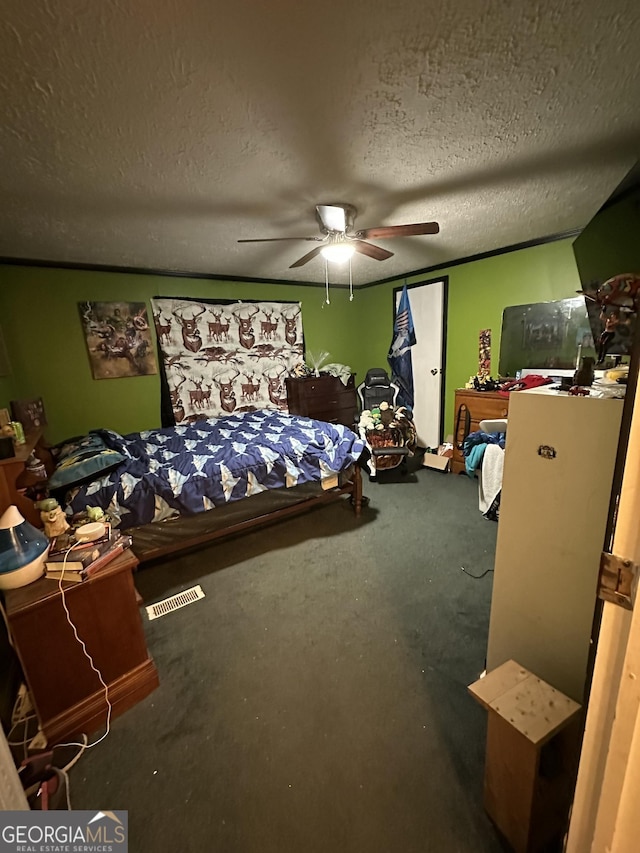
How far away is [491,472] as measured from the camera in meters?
2.78

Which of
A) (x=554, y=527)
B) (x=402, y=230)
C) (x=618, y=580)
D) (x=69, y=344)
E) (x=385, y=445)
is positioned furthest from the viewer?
(x=385, y=445)

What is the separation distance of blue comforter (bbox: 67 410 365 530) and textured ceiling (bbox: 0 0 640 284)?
5.41 feet

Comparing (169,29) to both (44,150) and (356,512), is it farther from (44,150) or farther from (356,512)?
(356,512)

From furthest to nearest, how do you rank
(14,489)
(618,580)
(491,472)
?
1. (491,472)
2. (14,489)
3. (618,580)

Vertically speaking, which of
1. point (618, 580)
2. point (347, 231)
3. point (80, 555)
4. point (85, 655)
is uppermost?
point (347, 231)

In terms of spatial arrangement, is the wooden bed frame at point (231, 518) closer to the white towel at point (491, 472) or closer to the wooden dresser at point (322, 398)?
the white towel at point (491, 472)

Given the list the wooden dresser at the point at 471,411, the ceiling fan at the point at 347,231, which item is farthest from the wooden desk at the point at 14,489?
the wooden dresser at the point at 471,411

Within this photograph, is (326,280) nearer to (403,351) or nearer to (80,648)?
(403,351)

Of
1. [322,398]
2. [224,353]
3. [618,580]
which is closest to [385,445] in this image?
[322,398]

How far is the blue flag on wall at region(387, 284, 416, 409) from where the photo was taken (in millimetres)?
4340

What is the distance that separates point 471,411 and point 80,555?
11.3ft

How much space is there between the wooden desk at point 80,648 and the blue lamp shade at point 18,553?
43mm

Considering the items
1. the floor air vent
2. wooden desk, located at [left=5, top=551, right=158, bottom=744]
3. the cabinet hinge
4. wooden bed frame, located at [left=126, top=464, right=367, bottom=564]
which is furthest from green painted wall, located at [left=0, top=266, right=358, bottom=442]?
the cabinet hinge

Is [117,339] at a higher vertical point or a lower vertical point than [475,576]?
higher
